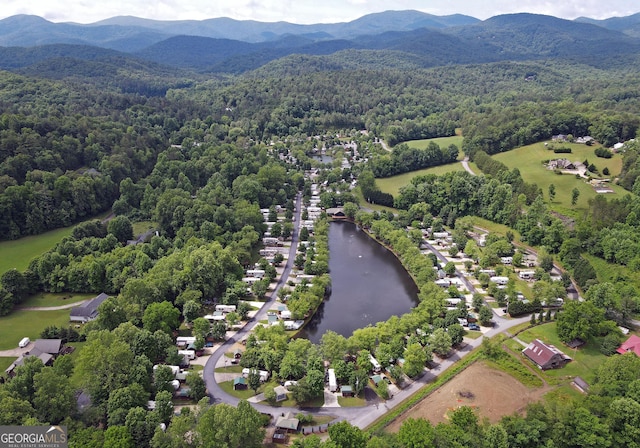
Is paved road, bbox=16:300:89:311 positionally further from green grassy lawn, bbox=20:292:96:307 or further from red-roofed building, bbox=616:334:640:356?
red-roofed building, bbox=616:334:640:356

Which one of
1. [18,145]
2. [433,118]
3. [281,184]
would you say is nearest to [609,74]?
[433,118]

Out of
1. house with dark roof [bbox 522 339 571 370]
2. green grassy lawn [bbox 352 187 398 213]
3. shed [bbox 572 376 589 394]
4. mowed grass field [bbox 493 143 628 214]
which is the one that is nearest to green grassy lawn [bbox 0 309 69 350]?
house with dark roof [bbox 522 339 571 370]

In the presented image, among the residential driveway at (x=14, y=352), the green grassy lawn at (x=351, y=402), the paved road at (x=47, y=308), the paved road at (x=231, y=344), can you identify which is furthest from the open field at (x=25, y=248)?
the green grassy lawn at (x=351, y=402)

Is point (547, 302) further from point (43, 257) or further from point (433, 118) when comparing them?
point (433, 118)

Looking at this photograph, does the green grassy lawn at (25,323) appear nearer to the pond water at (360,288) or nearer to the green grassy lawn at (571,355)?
the pond water at (360,288)

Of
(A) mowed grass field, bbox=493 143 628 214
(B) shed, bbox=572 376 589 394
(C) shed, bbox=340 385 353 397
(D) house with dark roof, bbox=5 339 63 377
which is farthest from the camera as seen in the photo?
(A) mowed grass field, bbox=493 143 628 214
